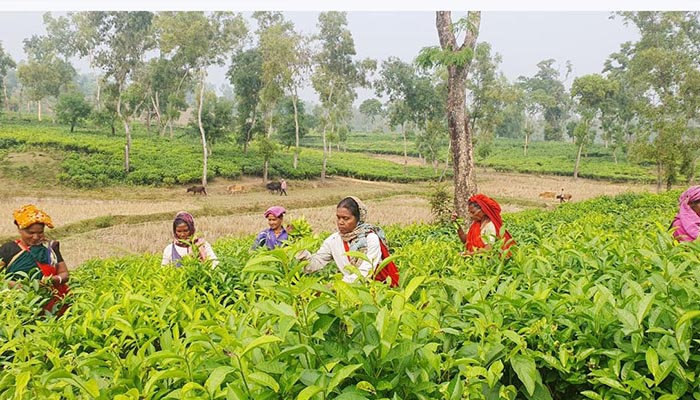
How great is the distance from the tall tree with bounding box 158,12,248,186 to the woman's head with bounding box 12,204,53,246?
22038 millimetres

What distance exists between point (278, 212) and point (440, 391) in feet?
15.4

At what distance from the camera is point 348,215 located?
12.2 feet

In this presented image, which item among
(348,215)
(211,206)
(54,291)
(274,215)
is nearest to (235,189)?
(211,206)

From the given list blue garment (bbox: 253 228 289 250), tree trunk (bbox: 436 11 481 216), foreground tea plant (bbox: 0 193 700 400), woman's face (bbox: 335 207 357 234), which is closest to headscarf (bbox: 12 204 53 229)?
foreground tea plant (bbox: 0 193 700 400)

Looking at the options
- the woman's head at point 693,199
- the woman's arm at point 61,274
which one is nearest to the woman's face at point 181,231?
the woman's arm at point 61,274

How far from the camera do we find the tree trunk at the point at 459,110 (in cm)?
1045

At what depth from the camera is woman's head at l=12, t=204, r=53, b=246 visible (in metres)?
3.95

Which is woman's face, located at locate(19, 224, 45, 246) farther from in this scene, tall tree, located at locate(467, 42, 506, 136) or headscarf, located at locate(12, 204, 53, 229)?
tall tree, located at locate(467, 42, 506, 136)

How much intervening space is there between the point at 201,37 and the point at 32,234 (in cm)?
2428

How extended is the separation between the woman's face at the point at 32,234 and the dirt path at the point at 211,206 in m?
7.69

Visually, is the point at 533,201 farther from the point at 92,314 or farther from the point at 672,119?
the point at 92,314

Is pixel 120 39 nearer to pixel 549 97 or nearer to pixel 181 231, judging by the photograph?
pixel 181 231

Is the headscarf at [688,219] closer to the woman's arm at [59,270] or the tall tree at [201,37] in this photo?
the woman's arm at [59,270]

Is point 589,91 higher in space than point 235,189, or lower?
higher
